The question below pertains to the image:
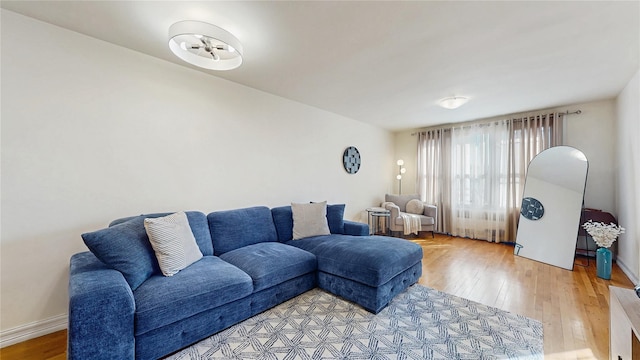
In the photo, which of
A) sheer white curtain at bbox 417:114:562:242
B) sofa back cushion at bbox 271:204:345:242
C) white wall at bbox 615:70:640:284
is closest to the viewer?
white wall at bbox 615:70:640:284

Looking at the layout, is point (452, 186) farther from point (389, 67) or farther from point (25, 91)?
point (25, 91)

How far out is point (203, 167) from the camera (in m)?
2.74

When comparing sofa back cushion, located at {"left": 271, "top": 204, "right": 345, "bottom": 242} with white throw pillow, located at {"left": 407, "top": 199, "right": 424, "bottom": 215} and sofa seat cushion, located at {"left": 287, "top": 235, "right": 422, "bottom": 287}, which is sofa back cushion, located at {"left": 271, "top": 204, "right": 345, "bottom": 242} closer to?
sofa seat cushion, located at {"left": 287, "top": 235, "right": 422, "bottom": 287}

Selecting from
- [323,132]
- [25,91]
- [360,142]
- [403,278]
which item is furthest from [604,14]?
[25,91]

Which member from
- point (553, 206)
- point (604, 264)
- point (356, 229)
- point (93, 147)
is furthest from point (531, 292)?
point (93, 147)

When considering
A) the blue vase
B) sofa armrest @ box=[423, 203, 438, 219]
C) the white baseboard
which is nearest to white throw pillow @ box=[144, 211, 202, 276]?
the white baseboard

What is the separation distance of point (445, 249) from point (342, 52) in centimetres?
357

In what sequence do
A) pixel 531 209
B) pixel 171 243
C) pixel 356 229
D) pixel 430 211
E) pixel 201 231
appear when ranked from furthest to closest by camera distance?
pixel 430 211
pixel 531 209
pixel 356 229
pixel 201 231
pixel 171 243

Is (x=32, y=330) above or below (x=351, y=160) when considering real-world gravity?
below

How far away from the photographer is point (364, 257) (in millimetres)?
2215

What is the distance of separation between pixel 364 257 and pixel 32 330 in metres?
2.68

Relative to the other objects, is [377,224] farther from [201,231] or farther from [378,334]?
[201,231]

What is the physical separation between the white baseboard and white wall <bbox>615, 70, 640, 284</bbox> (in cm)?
565

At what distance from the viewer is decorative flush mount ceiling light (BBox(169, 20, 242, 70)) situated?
171cm
